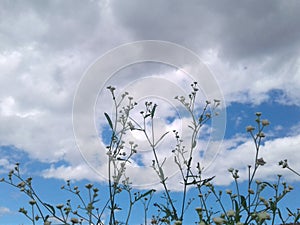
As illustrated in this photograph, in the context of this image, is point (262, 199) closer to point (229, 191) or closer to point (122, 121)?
point (229, 191)

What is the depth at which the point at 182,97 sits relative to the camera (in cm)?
398

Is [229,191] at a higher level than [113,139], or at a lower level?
lower

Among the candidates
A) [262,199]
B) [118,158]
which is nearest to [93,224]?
[118,158]

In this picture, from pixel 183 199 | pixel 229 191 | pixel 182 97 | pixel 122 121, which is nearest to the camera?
pixel 229 191

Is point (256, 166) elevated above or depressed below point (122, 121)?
below

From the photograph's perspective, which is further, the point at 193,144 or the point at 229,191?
the point at 193,144

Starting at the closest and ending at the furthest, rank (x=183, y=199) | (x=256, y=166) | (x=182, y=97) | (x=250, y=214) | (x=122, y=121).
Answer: (x=250, y=214) < (x=256, y=166) < (x=183, y=199) < (x=122, y=121) < (x=182, y=97)

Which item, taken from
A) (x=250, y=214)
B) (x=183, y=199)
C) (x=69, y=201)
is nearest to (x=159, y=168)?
(x=183, y=199)

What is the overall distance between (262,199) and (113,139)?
1.39m

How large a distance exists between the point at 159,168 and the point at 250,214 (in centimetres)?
108

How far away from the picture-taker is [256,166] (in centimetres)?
270

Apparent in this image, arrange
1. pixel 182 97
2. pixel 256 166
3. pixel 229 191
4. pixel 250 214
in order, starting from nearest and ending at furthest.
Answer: pixel 250 214 < pixel 256 166 < pixel 229 191 < pixel 182 97

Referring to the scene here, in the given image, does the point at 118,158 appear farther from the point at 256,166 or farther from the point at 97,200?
the point at 256,166

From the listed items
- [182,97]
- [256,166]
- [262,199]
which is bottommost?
[262,199]
